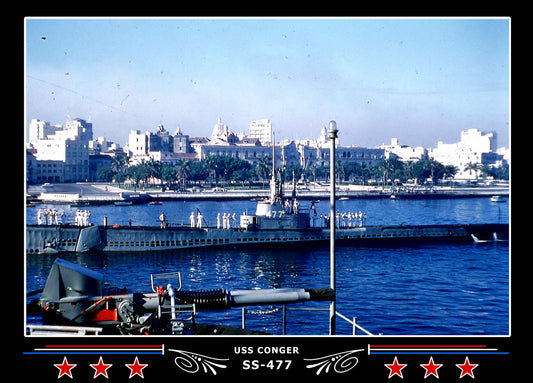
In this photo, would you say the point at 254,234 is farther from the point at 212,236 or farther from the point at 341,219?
the point at 341,219

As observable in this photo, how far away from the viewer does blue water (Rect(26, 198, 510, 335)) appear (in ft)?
95.6

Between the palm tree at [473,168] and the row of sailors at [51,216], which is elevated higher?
the palm tree at [473,168]

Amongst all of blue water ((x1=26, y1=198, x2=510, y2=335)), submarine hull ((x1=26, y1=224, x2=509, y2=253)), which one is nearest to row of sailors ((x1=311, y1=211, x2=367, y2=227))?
submarine hull ((x1=26, y1=224, x2=509, y2=253))

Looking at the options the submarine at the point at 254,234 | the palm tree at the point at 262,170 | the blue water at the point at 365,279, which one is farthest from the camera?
the palm tree at the point at 262,170

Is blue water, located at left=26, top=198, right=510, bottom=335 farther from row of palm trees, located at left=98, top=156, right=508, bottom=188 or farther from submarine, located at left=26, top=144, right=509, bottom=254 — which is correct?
row of palm trees, located at left=98, top=156, right=508, bottom=188

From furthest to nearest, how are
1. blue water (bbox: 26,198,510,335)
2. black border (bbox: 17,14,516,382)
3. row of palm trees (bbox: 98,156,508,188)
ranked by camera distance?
row of palm trees (bbox: 98,156,508,188) < blue water (bbox: 26,198,510,335) < black border (bbox: 17,14,516,382)
